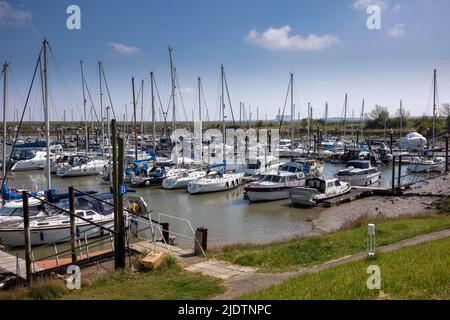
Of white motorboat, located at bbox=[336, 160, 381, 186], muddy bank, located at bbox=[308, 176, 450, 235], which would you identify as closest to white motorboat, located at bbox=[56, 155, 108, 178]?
white motorboat, located at bbox=[336, 160, 381, 186]

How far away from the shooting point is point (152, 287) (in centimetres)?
1171

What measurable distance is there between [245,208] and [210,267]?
800 inches

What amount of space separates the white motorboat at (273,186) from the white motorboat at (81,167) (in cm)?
2410

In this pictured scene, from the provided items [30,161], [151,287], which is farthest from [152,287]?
[30,161]

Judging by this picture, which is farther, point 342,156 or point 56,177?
point 342,156

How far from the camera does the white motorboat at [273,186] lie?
35.6 metres

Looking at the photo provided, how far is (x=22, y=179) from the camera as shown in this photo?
171ft

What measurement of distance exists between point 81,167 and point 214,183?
21.2 meters

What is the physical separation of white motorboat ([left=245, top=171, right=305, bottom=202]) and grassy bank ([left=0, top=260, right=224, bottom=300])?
22.7 meters

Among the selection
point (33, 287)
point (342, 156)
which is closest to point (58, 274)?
point (33, 287)

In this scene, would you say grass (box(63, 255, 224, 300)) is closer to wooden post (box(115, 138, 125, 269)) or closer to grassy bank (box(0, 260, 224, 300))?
grassy bank (box(0, 260, 224, 300))

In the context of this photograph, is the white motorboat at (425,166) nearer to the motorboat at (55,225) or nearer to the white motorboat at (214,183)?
the white motorboat at (214,183)

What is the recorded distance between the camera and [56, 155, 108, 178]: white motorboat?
5194 cm
